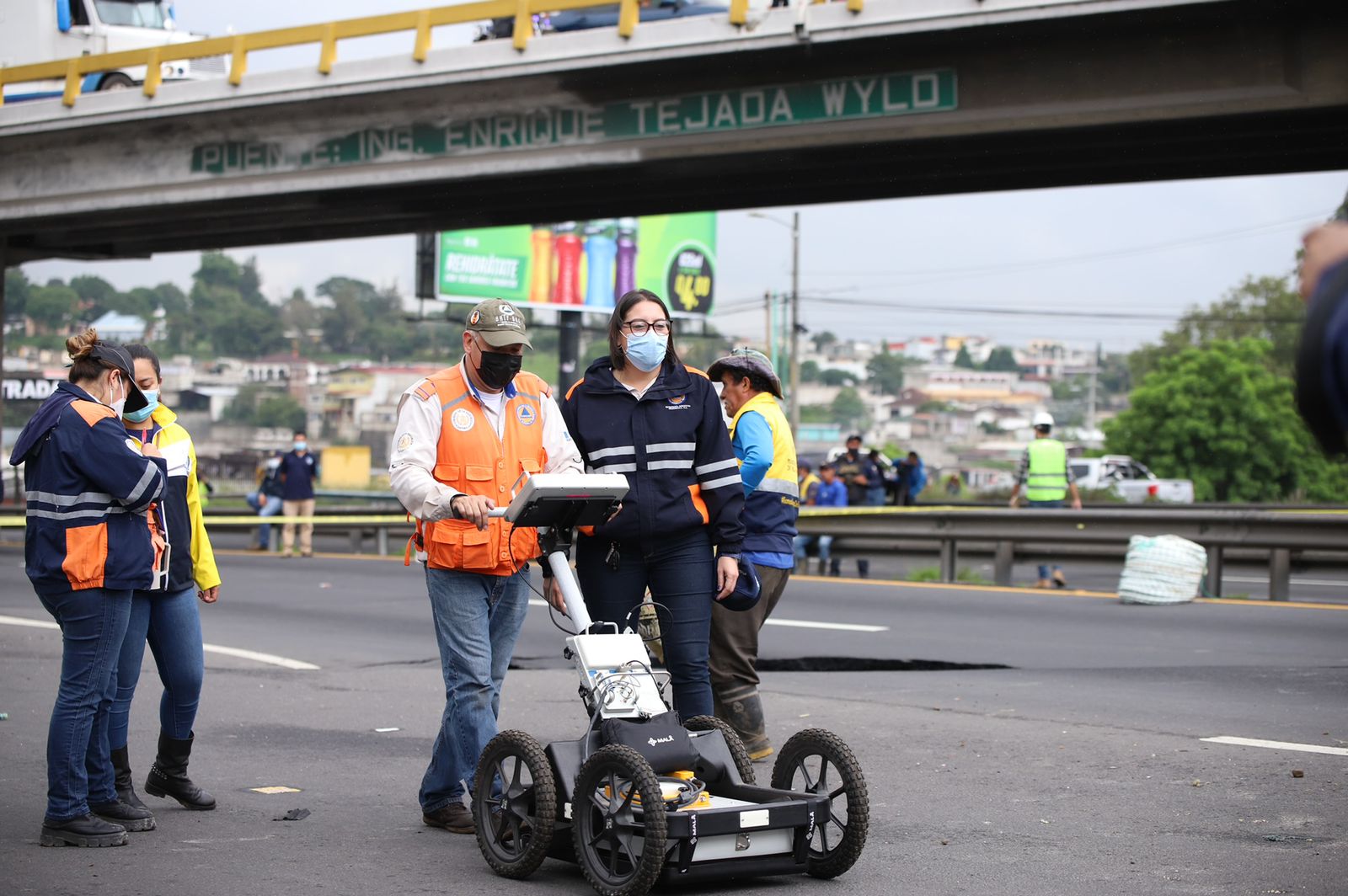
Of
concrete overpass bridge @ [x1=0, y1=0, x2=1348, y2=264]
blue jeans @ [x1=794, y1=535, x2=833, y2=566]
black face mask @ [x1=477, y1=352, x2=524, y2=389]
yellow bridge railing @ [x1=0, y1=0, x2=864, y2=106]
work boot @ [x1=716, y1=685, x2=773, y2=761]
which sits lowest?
work boot @ [x1=716, y1=685, x2=773, y2=761]

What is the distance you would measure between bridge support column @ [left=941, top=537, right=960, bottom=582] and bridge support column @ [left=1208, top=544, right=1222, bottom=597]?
3075 millimetres

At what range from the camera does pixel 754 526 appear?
7.38 m

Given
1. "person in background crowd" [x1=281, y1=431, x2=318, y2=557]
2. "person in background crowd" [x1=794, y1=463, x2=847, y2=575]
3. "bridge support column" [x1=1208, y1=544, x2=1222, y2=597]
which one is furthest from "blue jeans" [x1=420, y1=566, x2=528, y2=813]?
"person in background crowd" [x1=281, y1=431, x2=318, y2=557]

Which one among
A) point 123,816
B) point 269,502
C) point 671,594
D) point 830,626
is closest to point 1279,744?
point 671,594

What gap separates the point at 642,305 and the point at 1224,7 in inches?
405

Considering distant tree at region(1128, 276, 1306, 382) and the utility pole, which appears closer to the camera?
the utility pole

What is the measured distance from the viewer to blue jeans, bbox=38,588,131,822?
580 centimetres

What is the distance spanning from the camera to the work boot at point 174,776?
6434 millimetres

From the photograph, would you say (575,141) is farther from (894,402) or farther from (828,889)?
(894,402)

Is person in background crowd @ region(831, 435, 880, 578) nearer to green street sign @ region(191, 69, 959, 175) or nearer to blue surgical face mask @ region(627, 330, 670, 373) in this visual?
green street sign @ region(191, 69, 959, 175)

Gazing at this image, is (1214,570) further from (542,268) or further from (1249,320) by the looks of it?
(1249,320)

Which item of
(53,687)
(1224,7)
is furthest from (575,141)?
(53,687)

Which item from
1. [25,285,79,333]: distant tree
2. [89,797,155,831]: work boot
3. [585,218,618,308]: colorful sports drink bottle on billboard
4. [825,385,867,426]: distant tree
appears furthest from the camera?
[825,385,867,426]: distant tree

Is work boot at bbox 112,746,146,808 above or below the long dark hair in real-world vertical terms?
below
